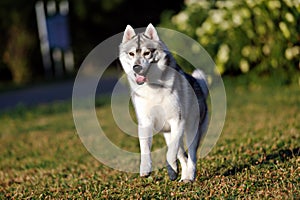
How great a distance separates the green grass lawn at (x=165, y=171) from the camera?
4.25m

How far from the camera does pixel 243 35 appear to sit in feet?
37.0

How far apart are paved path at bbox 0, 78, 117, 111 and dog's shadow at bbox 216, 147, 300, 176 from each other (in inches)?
417

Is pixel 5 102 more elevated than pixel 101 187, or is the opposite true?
pixel 101 187

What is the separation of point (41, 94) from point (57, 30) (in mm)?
5014

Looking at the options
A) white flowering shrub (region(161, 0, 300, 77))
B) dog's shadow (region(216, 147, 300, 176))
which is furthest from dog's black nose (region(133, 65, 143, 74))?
white flowering shrub (region(161, 0, 300, 77))

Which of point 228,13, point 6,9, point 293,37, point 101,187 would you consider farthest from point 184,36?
point 6,9

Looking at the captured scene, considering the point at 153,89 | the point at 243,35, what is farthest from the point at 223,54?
the point at 153,89

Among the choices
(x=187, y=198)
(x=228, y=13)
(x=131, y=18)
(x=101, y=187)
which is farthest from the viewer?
(x=131, y=18)

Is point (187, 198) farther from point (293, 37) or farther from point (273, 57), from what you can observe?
point (273, 57)

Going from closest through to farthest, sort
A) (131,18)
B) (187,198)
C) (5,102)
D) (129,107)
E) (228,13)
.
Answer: (187,198) → (228,13) → (129,107) → (5,102) → (131,18)

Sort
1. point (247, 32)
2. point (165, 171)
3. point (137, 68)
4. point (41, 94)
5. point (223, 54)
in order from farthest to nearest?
point (41, 94) → point (247, 32) → point (223, 54) → point (165, 171) → point (137, 68)

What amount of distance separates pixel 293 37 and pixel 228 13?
1.80 m

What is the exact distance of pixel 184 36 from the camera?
1243 cm

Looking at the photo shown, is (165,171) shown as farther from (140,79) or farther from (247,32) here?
(247,32)
